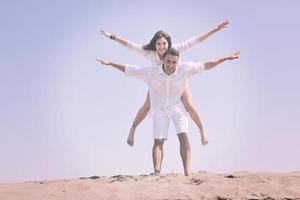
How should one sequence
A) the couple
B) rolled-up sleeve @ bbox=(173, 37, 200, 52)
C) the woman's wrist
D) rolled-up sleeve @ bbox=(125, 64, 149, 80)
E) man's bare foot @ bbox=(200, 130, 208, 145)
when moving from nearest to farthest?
the couple < rolled-up sleeve @ bbox=(125, 64, 149, 80) < man's bare foot @ bbox=(200, 130, 208, 145) < rolled-up sleeve @ bbox=(173, 37, 200, 52) < the woman's wrist

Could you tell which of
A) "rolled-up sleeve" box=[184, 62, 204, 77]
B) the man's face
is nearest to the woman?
"rolled-up sleeve" box=[184, 62, 204, 77]

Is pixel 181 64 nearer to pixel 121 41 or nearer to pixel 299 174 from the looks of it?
pixel 121 41

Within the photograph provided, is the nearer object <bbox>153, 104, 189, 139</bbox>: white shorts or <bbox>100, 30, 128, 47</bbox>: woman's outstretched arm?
<bbox>153, 104, 189, 139</bbox>: white shorts

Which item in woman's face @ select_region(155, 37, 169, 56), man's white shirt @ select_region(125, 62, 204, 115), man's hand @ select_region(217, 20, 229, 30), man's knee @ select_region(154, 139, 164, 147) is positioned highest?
man's hand @ select_region(217, 20, 229, 30)

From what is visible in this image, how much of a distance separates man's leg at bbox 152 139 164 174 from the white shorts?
0.34 ft

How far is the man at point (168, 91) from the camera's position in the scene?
809 cm

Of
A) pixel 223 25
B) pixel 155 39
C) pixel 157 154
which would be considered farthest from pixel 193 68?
pixel 157 154

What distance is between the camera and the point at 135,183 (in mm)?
6648

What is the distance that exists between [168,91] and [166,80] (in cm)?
20

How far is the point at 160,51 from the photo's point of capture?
8406 millimetres

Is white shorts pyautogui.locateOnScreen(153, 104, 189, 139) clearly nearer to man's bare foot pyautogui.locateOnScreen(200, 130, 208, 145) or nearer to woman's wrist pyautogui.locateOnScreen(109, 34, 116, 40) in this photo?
man's bare foot pyautogui.locateOnScreen(200, 130, 208, 145)

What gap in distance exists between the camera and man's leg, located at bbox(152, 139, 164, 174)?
7.95 metres

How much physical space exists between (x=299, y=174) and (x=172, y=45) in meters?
3.12

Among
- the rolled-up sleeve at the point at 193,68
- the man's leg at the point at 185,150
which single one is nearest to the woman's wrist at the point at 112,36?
the rolled-up sleeve at the point at 193,68
